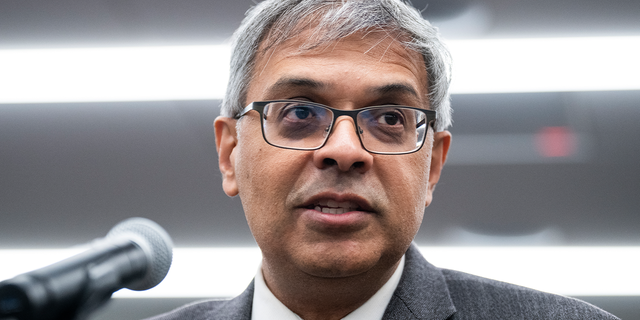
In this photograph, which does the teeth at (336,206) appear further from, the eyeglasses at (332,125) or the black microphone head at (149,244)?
A: the black microphone head at (149,244)

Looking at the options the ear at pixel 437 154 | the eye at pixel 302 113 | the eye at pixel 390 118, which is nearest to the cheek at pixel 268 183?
the eye at pixel 302 113

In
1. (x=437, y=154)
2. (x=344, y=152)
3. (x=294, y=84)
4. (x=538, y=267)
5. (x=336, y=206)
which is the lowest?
(x=538, y=267)

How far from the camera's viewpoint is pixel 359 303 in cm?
108

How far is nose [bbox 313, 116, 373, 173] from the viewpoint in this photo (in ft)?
2.90

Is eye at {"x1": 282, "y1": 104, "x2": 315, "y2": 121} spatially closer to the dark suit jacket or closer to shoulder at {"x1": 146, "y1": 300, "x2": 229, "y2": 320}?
the dark suit jacket

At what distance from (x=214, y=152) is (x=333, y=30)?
105cm

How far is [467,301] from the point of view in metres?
1.10

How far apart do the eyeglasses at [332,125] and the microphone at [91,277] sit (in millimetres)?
403

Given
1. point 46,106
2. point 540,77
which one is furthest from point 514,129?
point 46,106

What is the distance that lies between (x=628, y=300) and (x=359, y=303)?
1531mm

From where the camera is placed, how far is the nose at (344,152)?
0.88m

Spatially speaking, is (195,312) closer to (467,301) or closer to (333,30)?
(467,301)

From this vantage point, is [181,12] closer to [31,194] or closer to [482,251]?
[31,194]

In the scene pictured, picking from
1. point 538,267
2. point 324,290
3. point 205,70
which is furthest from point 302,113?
point 538,267
